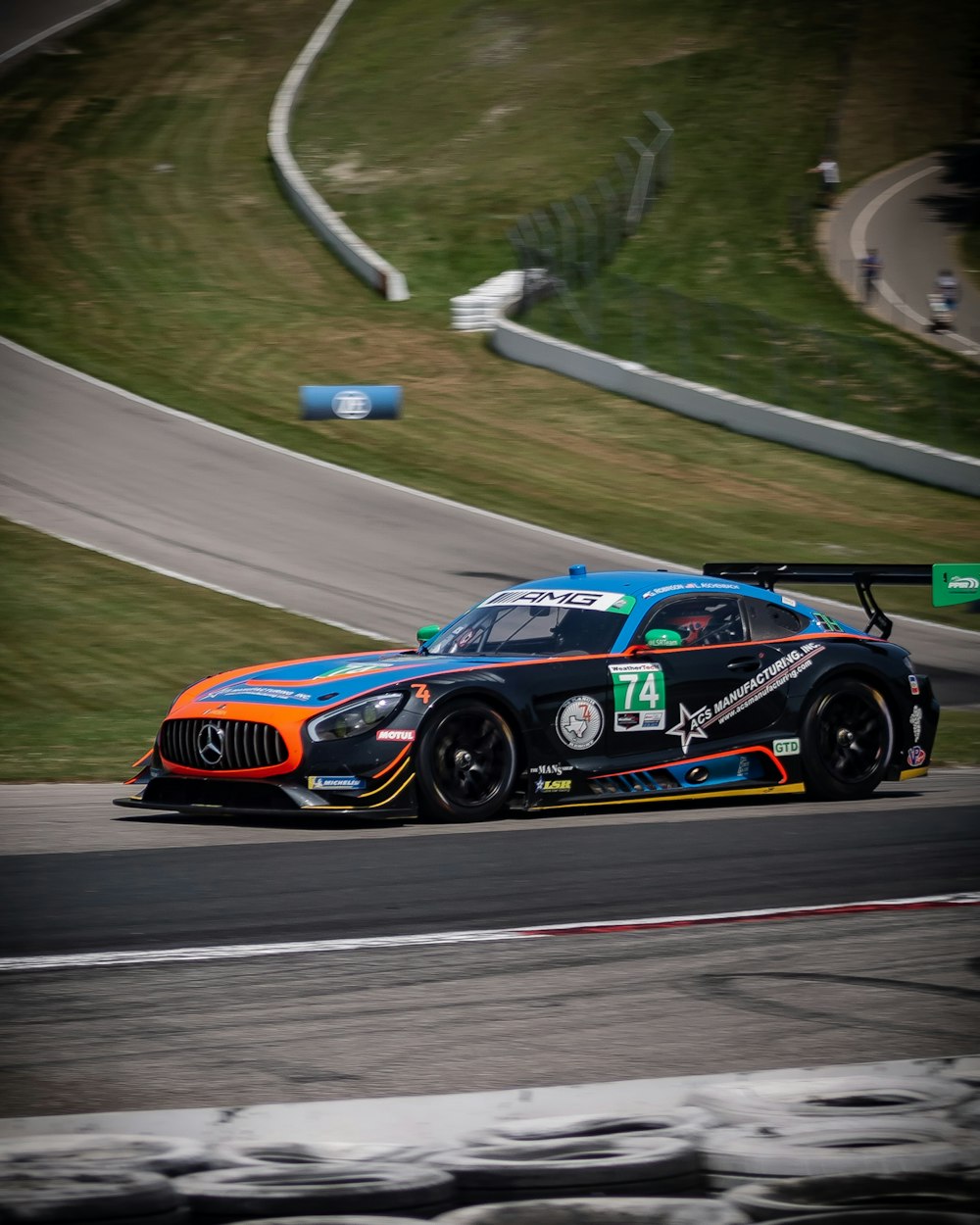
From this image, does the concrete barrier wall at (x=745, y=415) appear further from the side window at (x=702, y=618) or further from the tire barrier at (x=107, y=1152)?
the tire barrier at (x=107, y=1152)

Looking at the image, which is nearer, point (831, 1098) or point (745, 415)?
point (831, 1098)

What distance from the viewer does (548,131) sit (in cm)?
4991

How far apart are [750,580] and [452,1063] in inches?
317

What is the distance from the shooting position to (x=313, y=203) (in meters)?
43.3

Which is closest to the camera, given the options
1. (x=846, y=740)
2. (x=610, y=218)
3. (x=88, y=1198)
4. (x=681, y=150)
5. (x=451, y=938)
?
(x=88, y=1198)

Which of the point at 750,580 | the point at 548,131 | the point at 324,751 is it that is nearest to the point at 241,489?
the point at 750,580

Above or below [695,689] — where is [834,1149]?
below

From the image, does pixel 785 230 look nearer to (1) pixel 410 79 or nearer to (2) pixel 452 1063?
(1) pixel 410 79

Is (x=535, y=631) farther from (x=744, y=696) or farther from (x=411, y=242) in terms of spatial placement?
(x=411, y=242)

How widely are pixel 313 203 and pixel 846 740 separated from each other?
112 ft

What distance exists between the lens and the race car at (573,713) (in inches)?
384

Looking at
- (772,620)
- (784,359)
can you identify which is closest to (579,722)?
(772,620)

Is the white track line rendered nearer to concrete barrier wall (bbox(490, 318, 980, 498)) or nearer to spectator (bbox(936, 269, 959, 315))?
concrete barrier wall (bbox(490, 318, 980, 498))

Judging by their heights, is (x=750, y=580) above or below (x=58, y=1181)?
above
